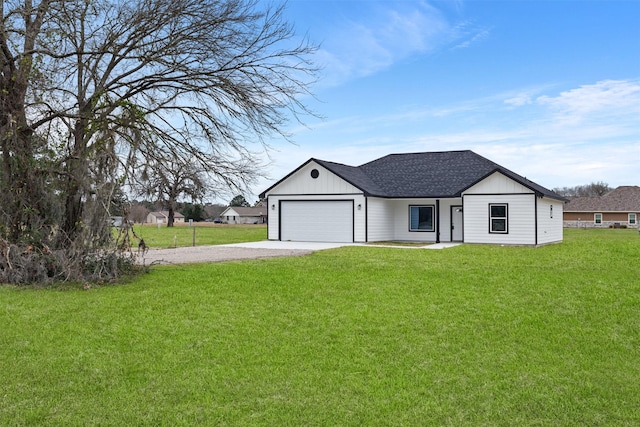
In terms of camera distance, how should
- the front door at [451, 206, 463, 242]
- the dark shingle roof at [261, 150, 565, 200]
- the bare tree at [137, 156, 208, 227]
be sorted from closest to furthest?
the bare tree at [137, 156, 208, 227]
the dark shingle roof at [261, 150, 565, 200]
the front door at [451, 206, 463, 242]

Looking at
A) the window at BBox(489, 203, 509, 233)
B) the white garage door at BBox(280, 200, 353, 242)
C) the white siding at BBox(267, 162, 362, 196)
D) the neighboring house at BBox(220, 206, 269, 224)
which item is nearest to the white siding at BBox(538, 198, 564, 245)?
the window at BBox(489, 203, 509, 233)

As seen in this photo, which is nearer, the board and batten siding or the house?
the board and batten siding

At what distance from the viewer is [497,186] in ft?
72.6

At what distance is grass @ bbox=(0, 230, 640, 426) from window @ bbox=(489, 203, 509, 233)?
11.2 metres

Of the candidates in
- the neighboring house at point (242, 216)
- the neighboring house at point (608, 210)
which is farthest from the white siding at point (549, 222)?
the neighboring house at point (242, 216)

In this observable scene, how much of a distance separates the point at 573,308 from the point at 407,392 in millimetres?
4548

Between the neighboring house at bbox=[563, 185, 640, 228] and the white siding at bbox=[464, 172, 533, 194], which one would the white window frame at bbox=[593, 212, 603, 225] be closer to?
the neighboring house at bbox=[563, 185, 640, 228]

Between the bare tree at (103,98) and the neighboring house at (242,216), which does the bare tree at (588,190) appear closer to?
the neighboring house at (242,216)

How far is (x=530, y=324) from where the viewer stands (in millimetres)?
7449

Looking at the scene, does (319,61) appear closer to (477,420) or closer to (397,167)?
(477,420)

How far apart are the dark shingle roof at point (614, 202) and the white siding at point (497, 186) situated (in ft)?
125

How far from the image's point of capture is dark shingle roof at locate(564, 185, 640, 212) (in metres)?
53.1

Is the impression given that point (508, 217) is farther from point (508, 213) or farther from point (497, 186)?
point (497, 186)

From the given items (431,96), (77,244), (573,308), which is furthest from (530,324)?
(431,96)
